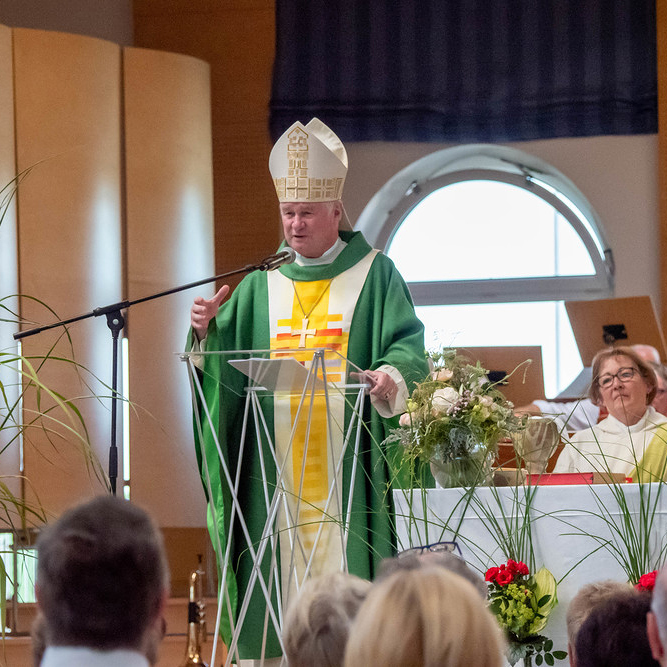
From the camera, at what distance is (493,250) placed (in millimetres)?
6648

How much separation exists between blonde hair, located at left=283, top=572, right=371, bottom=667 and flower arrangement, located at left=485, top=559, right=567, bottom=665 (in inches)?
43.5

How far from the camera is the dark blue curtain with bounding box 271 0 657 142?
612cm

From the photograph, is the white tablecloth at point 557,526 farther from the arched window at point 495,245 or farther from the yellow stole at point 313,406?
the arched window at point 495,245

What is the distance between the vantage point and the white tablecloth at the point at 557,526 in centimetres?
264

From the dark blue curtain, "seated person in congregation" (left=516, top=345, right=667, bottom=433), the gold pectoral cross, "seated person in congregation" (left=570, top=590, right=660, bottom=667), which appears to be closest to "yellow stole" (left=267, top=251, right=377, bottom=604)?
the gold pectoral cross

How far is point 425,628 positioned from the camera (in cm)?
119

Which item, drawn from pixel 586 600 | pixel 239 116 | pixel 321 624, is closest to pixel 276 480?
pixel 586 600

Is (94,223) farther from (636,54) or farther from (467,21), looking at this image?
(636,54)

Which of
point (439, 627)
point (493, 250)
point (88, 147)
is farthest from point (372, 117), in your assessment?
point (439, 627)

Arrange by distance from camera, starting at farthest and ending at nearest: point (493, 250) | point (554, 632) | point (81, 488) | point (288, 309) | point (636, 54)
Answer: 1. point (493, 250)
2. point (636, 54)
3. point (81, 488)
4. point (288, 309)
5. point (554, 632)

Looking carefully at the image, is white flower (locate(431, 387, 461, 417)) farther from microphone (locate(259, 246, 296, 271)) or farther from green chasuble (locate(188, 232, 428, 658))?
microphone (locate(259, 246, 296, 271))

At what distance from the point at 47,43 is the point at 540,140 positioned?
2.71 m

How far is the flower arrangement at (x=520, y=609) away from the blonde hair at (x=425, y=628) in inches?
52.0

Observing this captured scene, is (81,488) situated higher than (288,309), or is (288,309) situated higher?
(288,309)
